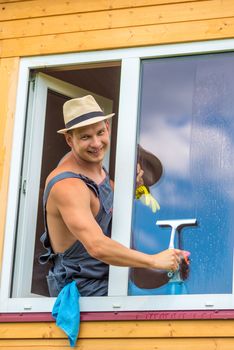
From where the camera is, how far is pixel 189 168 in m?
7.21

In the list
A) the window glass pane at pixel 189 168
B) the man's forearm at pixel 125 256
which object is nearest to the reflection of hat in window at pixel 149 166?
the window glass pane at pixel 189 168

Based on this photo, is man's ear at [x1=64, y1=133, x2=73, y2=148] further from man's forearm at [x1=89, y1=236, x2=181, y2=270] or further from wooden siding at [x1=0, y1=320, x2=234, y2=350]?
wooden siding at [x1=0, y1=320, x2=234, y2=350]

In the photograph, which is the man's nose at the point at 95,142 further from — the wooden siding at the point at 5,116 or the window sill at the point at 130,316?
the window sill at the point at 130,316

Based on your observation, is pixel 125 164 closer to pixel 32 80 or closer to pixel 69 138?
pixel 69 138

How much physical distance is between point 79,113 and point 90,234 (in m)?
0.80

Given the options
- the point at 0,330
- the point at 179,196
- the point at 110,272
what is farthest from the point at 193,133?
the point at 0,330

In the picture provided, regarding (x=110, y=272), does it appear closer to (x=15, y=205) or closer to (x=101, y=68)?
(x=15, y=205)

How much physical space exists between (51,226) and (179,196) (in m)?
0.77

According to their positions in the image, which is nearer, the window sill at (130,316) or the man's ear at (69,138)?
the window sill at (130,316)

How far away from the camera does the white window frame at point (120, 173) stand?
7.06 meters

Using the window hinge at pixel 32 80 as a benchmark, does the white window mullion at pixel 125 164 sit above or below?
below

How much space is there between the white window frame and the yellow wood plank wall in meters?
0.04

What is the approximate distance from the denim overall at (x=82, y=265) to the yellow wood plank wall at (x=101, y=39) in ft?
0.85

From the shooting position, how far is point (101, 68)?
7926 mm
